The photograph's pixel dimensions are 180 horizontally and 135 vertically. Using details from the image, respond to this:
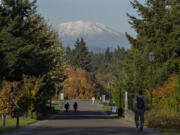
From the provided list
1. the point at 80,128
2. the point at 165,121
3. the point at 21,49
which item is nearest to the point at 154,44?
the point at 21,49

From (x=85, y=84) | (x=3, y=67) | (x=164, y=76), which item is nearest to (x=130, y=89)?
(x=164, y=76)

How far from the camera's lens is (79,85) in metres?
167

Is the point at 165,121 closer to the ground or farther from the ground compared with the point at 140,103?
closer to the ground

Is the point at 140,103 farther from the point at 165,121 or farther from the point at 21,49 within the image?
the point at 21,49

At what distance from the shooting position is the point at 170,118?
2888cm

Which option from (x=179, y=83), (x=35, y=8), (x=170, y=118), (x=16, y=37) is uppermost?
(x=35, y=8)

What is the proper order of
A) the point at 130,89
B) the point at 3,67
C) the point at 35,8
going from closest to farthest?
the point at 3,67
the point at 35,8
the point at 130,89

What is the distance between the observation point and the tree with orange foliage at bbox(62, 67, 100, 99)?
6471 inches

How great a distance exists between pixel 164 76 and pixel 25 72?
53.3 feet

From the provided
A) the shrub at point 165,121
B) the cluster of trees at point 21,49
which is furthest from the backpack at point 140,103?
the cluster of trees at point 21,49

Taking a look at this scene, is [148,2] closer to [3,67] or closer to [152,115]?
[3,67]

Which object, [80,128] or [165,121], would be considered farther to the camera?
[165,121]

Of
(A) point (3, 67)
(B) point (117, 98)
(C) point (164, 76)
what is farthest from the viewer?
(B) point (117, 98)

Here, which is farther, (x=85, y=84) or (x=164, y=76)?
(x=85, y=84)
